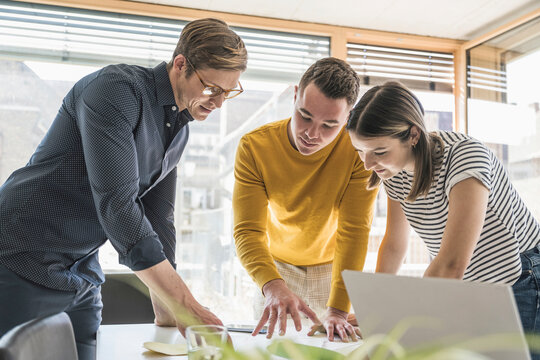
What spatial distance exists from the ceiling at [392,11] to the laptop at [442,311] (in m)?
3.08

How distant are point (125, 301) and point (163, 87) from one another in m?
0.85

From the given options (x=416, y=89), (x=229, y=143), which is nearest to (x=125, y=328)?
(x=229, y=143)

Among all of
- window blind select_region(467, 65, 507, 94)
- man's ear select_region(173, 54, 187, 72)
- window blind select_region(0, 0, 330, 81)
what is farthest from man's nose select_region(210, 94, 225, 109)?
window blind select_region(467, 65, 507, 94)

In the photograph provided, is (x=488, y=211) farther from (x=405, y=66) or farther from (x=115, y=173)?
(x=405, y=66)

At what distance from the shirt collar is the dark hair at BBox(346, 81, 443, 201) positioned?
514mm

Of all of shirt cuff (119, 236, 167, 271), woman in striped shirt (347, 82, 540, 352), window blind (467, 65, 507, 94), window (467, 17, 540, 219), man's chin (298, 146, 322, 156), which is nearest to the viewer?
shirt cuff (119, 236, 167, 271)

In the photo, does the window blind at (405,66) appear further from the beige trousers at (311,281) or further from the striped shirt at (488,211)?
the striped shirt at (488,211)

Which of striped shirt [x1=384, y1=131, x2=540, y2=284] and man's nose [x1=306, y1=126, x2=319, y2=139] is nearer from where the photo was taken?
striped shirt [x1=384, y1=131, x2=540, y2=284]

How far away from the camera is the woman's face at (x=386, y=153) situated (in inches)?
55.2

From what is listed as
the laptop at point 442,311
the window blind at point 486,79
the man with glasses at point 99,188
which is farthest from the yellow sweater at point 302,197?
the window blind at point 486,79

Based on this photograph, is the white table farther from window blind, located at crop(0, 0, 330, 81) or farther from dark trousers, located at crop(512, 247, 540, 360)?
window blind, located at crop(0, 0, 330, 81)

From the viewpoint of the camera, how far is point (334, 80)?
1.67m

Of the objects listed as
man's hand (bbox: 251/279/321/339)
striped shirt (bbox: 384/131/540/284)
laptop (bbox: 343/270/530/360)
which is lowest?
man's hand (bbox: 251/279/321/339)

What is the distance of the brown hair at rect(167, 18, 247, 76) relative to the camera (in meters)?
1.39
